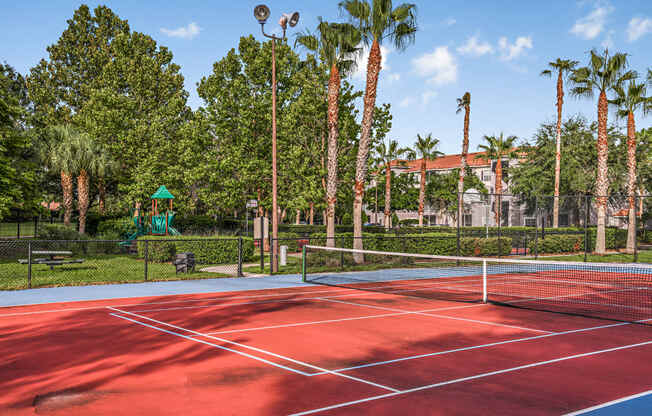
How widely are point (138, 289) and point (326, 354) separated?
9.48m

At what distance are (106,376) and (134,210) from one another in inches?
1355

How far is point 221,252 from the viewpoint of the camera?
22547 mm

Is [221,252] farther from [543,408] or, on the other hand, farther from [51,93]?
[51,93]

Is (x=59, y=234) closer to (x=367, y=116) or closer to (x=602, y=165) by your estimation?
(x=367, y=116)

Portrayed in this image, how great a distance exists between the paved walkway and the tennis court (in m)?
0.97

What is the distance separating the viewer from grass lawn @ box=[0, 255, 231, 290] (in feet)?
53.0

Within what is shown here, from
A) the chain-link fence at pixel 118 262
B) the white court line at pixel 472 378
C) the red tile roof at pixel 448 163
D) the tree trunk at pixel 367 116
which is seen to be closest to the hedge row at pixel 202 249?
the chain-link fence at pixel 118 262

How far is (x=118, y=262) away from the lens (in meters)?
23.0

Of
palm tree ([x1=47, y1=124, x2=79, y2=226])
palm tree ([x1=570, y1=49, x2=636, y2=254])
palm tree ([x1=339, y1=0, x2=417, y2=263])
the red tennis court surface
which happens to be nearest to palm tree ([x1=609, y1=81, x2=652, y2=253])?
palm tree ([x1=570, y1=49, x2=636, y2=254])

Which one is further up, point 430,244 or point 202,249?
point 430,244

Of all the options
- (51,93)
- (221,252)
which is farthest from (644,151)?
(51,93)

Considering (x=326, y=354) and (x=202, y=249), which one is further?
(x=202, y=249)

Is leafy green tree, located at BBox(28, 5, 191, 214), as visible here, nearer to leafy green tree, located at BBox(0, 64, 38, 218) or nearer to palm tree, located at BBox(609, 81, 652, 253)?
leafy green tree, located at BBox(0, 64, 38, 218)

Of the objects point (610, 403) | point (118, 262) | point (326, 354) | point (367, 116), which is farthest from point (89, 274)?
point (610, 403)
